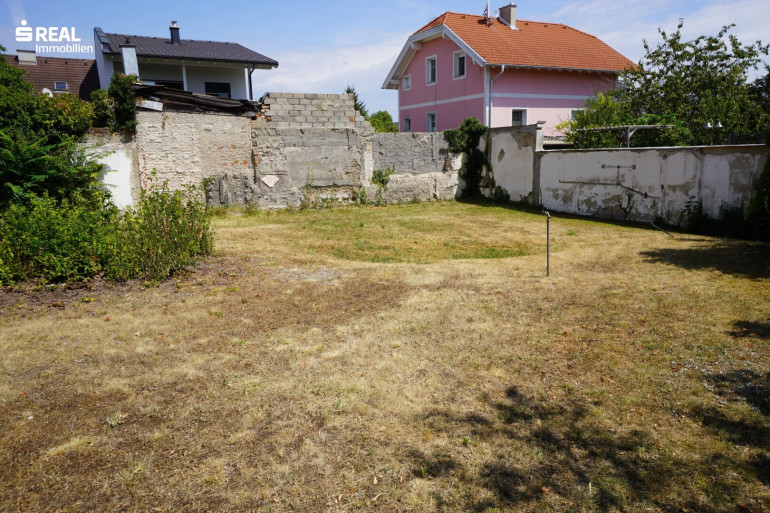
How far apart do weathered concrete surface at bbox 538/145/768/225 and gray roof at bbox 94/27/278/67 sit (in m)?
14.6

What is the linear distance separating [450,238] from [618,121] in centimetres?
941

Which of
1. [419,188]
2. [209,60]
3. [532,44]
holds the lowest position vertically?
[419,188]

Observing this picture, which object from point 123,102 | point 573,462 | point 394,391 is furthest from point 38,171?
point 573,462

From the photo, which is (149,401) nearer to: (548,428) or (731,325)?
(548,428)

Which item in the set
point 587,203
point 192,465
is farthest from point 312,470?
point 587,203

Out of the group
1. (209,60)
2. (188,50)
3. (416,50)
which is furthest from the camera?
(416,50)

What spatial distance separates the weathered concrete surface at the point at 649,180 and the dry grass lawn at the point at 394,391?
9.11 feet

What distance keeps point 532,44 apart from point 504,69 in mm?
2913

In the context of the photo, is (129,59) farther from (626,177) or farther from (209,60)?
(626,177)

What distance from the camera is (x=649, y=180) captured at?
10820 millimetres

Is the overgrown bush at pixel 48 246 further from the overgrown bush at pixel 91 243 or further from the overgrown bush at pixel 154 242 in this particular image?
the overgrown bush at pixel 154 242

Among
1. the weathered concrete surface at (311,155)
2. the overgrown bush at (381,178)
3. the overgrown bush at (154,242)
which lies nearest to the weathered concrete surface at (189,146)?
the weathered concrete surface at (311,155)

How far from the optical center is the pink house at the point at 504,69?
20844 millimetres

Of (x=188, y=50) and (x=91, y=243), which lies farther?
(x=188, y=50)
